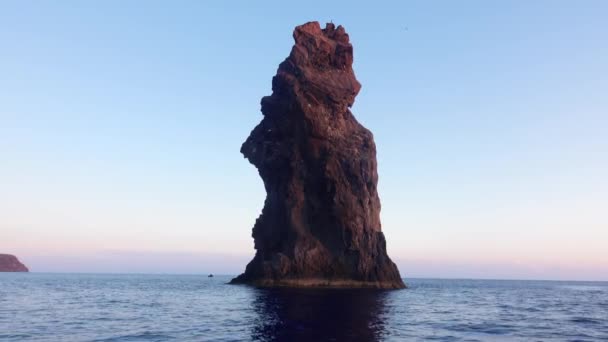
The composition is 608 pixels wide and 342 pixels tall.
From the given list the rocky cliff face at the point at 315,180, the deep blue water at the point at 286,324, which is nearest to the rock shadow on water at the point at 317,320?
the deep blue water at the point at 286,324

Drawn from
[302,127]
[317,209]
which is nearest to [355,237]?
[317,209]

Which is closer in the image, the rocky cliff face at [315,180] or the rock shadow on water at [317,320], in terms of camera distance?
the rock shadow on water at [317,320]

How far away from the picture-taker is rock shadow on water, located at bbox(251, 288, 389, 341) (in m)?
24.9

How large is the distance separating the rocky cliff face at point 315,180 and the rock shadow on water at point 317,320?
23700mm

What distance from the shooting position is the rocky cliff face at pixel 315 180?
69.4 meters

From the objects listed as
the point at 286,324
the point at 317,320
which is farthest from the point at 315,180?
the point at 286,324

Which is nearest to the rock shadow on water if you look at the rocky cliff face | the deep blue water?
the deep blue water

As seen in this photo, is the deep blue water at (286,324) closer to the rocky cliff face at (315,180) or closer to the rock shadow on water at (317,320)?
the rock shadow on water at (317,320)

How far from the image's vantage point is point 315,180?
7375 cm

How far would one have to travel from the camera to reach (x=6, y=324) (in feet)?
92.4

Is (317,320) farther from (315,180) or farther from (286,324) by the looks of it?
(315,180)

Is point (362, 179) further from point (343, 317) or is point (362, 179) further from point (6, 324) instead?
point (6, 324)

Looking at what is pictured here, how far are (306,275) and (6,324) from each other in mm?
43492

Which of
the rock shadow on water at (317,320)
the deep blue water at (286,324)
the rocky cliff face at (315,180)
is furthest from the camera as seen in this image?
the rocky cliff face at (315,180)
